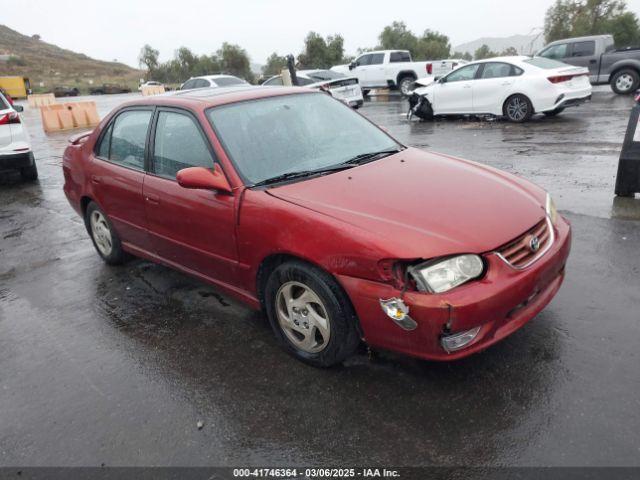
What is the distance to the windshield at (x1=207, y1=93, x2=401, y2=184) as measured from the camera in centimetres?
350

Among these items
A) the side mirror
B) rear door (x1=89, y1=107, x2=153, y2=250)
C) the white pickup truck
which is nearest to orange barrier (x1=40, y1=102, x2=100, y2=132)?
the white pickup truck

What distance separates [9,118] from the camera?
8.98 metres

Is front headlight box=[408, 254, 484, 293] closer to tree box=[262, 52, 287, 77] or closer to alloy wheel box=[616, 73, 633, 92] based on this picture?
alloy wheel box=[616, 73, 633, 92]

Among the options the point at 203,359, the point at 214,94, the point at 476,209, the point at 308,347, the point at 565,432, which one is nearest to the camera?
the point at 565,432

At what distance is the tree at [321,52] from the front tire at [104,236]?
46.6m

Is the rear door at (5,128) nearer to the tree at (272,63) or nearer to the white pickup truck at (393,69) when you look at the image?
the white pickup truck at (393,69)

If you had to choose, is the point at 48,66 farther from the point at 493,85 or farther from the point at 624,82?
the point at 493,85

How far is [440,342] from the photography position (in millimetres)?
2635

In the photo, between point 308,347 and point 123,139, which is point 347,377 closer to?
point 308,347

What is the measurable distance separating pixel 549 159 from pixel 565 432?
654 cm

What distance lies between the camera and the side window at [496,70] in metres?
11.9

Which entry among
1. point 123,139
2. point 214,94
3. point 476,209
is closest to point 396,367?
point 476,209

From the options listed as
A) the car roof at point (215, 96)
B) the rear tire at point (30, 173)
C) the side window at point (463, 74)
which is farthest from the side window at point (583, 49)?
the rear tire at point (30, 173)

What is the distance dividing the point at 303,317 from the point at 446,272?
96cm
